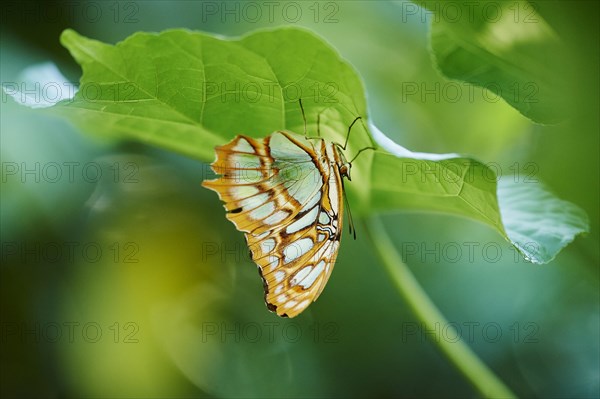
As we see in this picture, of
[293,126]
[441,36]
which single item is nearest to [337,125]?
[293,126]

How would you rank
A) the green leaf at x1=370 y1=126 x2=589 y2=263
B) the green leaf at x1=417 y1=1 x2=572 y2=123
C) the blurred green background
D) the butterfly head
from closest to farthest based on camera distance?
the green leaf at x1=417 y1=1 x2=572 y2=123
the green leaf at x1=370 y1=126 x2=589 y2=263
the butterfly head
the blurred green background

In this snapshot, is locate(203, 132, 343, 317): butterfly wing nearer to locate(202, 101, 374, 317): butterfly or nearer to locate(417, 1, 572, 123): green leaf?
locate(202, 101, 374, 317): butterfly

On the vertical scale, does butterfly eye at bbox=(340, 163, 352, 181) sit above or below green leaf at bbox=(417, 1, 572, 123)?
below

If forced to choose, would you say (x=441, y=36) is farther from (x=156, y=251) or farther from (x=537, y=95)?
(x=156, y=251)

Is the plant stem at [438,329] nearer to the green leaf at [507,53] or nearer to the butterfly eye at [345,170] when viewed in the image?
the butterfly eye at [345,170]

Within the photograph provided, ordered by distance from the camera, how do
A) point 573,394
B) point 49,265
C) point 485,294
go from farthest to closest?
point 49,265 → point 485,294 → point 573,394

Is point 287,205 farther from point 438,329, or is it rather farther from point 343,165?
point 438,329

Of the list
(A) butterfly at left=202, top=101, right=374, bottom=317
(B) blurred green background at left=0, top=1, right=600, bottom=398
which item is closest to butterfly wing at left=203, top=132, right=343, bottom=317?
(A) butterfly at left=202, top=101, right=374, bottom=317
